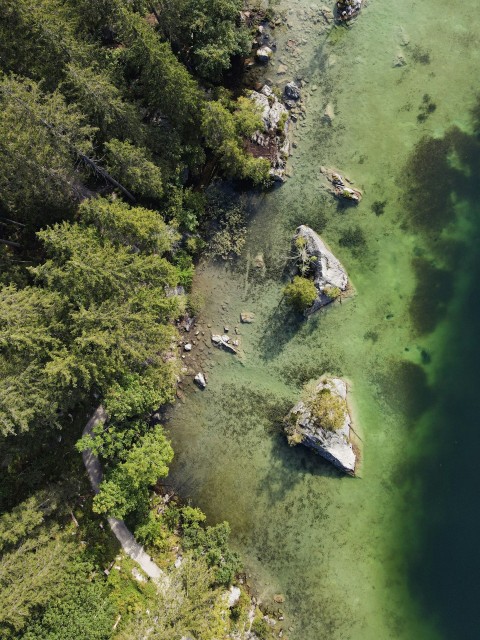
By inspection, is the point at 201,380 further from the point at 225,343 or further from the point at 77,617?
the point at 77,617

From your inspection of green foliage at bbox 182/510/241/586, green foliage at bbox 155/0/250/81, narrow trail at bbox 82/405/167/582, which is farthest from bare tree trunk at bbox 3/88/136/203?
green foliage at bbox 182/510/241/586

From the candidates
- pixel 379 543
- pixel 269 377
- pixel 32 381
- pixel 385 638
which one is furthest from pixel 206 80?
pixel 385 638

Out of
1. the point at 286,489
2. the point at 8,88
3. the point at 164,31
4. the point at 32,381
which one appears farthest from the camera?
the point at 286,489

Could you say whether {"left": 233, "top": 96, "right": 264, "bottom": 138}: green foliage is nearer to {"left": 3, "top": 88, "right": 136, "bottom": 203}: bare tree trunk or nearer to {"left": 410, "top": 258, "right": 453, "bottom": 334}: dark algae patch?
{"left": 3, "top": 88, "right": 136, "bottom": 203}: bare tree trunk

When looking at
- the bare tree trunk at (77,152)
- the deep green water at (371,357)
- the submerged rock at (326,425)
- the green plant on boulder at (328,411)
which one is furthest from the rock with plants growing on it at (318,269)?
the bare tree trunk at (77,152)

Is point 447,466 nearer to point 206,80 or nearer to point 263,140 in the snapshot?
point 263,140
